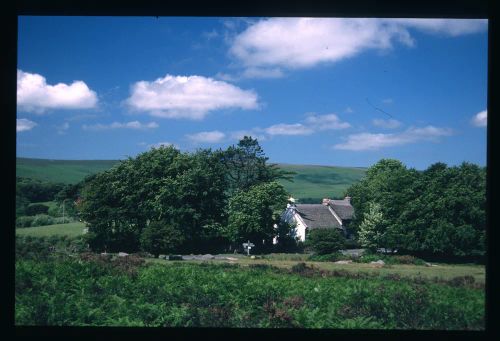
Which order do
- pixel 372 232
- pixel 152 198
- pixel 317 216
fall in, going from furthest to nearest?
pixel 152 198 → pixel 317 216 → pixel 372 232

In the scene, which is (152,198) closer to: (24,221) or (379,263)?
(24,221)

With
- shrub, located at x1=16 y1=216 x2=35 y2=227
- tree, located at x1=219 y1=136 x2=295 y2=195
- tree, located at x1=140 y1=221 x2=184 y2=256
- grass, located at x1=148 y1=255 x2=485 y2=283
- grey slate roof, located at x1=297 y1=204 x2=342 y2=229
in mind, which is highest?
tree, located at x1=219 y1=136 x2=295 y2=195

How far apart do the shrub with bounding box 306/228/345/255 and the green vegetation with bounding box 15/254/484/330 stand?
28 cm

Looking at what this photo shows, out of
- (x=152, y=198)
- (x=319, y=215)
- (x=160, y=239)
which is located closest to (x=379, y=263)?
(x=319, y=215)

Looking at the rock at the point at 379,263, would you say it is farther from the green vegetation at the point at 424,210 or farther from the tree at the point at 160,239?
the tree at the point at 160,239

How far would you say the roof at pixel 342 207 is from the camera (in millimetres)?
5375

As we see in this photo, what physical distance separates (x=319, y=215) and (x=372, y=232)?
0.67 m

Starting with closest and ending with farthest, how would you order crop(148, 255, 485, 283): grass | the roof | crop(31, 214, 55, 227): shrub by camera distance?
crop(148, 255, 485, 283): grass
crop(31, 214, 55, 227): shrub
the roof

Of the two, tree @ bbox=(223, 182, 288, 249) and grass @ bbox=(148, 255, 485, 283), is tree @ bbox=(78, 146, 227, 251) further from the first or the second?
grass @ bbox=(148, 255, 485, 283)

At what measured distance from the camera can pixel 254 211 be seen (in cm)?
533

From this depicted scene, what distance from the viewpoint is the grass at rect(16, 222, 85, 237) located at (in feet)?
17.1

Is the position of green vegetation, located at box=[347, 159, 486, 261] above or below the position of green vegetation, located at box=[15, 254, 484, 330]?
above

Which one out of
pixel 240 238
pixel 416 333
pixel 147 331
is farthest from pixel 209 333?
pixel 416 333

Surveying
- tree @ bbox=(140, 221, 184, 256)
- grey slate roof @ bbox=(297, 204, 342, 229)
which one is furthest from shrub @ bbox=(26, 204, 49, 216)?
grey slate roof @ bbox=(297, 204, 342, 229)
